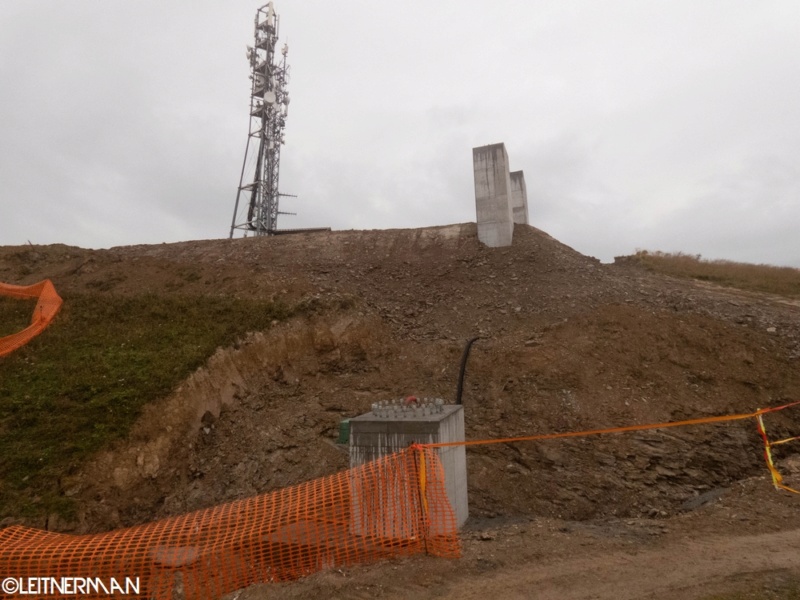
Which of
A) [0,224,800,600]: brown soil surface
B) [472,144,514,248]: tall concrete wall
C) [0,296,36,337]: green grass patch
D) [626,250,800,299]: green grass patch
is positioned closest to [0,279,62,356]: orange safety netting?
[0,296,36,337]: green grass patch

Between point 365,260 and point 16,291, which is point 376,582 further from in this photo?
point 16,291

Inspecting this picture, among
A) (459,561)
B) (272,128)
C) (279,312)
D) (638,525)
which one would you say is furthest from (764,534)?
(272,128)

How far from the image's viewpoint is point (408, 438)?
22.1 ft

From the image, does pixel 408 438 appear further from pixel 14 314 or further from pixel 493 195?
pixel 14 314

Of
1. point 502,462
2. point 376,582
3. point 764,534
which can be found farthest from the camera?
point 502,462

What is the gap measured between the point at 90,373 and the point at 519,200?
1544 cm

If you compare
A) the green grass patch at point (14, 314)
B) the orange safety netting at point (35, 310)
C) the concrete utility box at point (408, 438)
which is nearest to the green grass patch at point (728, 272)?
the concrete utility box at point (408, 438)

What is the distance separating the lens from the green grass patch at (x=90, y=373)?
847 centimetres

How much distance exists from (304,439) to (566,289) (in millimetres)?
8756

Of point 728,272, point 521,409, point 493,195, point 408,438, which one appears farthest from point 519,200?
point 408,438

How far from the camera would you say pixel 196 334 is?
→ 12406 millimetres

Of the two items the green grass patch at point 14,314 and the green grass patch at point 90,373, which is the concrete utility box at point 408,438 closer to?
the green grass patch at point 90,373

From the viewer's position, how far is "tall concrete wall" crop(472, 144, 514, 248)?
16.6m

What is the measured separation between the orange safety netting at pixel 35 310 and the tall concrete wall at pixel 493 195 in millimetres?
13585
